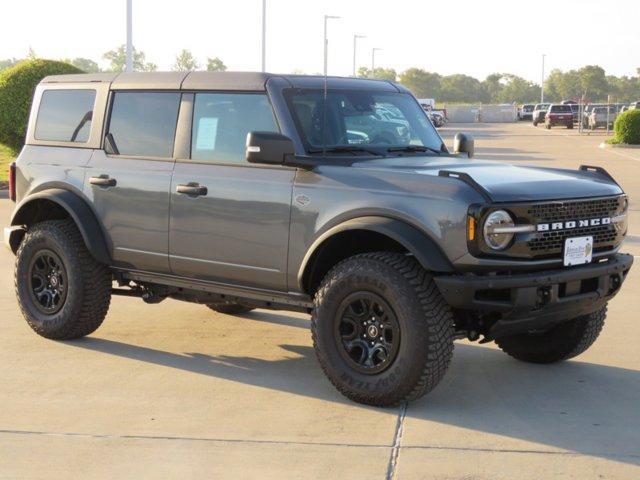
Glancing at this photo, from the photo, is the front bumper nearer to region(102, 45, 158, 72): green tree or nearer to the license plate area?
the license plate area

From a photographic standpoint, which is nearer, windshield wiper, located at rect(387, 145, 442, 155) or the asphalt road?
the asphalt road

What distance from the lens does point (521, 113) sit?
A: 97.8 metres

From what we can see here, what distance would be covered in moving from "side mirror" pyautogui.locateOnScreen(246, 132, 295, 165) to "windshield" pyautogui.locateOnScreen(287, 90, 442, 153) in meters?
0.34

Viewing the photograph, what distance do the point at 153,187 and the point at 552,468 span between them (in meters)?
3.30

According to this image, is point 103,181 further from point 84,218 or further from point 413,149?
point 413,149

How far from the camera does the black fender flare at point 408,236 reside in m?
5.77

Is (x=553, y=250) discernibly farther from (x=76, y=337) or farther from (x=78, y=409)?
(x=76, y=337)

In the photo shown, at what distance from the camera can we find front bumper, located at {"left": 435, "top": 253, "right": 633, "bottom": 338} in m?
5.68

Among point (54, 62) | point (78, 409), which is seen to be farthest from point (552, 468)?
point (54, 62)

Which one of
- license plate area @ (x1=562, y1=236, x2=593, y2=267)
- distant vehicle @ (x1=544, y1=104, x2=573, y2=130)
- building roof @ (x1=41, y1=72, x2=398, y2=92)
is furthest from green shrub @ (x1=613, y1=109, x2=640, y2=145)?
license plate area @ (x1=562, y1=236, x2=593, y2=267)

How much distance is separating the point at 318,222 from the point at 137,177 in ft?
5.16

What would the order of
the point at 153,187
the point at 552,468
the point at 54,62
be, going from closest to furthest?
the point at 552,468 < the point at 153,187 < the point at 54,62

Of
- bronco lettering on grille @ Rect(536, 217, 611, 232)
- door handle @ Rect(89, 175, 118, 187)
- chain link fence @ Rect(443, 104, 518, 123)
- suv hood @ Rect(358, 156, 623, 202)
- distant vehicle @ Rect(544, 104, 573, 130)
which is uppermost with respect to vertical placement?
suv hood @ Rect(358, 156, 623, 202)

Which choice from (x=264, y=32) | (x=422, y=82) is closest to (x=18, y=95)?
(x=264, y=32)
